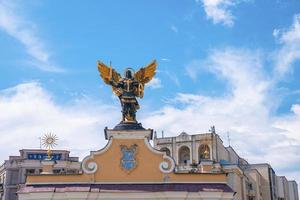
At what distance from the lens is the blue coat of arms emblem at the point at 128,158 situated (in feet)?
99.3

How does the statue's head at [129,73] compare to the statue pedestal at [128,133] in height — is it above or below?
above

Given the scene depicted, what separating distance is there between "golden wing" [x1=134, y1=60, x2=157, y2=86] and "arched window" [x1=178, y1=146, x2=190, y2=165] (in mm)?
30885

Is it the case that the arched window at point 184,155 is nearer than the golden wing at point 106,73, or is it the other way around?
the golden wing at point 106,73

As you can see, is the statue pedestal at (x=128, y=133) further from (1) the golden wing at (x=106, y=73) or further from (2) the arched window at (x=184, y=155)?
(2) the arched window at (x=184, y=155)

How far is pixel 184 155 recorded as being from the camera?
64.3 metres

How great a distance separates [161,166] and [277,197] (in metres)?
44.8

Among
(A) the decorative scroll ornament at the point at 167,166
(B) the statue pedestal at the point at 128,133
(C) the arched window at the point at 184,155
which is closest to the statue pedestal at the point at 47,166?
(B) the statue pedestal at the point at 128,133

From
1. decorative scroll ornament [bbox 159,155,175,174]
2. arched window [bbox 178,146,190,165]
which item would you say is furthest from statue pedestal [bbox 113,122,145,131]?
arched window [bbox 178,146,190,165]

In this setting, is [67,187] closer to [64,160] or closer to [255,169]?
[64,160]

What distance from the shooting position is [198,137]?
62.2 meters

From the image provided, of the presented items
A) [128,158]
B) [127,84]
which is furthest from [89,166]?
[127,84]

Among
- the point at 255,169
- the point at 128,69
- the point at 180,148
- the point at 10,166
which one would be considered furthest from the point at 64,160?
the point at 128,69

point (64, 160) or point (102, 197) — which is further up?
point (64, 160)

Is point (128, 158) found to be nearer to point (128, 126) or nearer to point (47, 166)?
point (128, 126)
